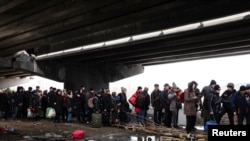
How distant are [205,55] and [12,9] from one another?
42.8ft

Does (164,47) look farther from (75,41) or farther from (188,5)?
(188,5)

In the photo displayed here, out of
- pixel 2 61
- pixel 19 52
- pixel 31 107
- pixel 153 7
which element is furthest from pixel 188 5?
pixel 2 61

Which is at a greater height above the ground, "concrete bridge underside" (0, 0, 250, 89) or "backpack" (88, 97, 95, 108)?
"concrete bridge underside" (0, 0, 250, 89)

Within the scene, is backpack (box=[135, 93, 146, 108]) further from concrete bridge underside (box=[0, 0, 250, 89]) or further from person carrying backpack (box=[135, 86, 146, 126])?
concrete bridge underside (box=[0, 0, 250, 89])

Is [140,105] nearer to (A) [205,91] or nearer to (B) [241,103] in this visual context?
(A) [205,91]

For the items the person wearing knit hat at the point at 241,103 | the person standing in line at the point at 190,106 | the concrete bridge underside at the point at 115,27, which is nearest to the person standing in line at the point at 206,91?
the person wearing knit hat at the point at 241,103

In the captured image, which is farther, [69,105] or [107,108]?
[69,105]

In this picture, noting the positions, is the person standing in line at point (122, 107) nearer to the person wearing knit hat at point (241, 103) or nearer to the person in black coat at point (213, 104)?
the person in black coat at point (213, 104)

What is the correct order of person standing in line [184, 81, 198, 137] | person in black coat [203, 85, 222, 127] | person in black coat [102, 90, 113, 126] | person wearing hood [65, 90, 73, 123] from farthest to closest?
person wearing hood [65, 90, 73, 123] < person in black coat [102, 90, 113, 126] < person in black coat [203, 85, 222, 127] < person standing in line [184, 81, 198, 137]

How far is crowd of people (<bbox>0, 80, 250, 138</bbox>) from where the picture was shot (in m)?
12.4

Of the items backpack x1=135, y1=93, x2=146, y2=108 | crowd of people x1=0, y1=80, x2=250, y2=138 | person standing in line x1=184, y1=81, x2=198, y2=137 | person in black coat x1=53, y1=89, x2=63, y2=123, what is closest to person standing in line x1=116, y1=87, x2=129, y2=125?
crowd of people x1=0, y1=80, x2=250, y2=138

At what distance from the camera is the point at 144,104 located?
15.8 meters

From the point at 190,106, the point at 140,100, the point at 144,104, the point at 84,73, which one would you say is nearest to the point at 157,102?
the point at 144,104

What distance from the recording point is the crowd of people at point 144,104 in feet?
40.7
